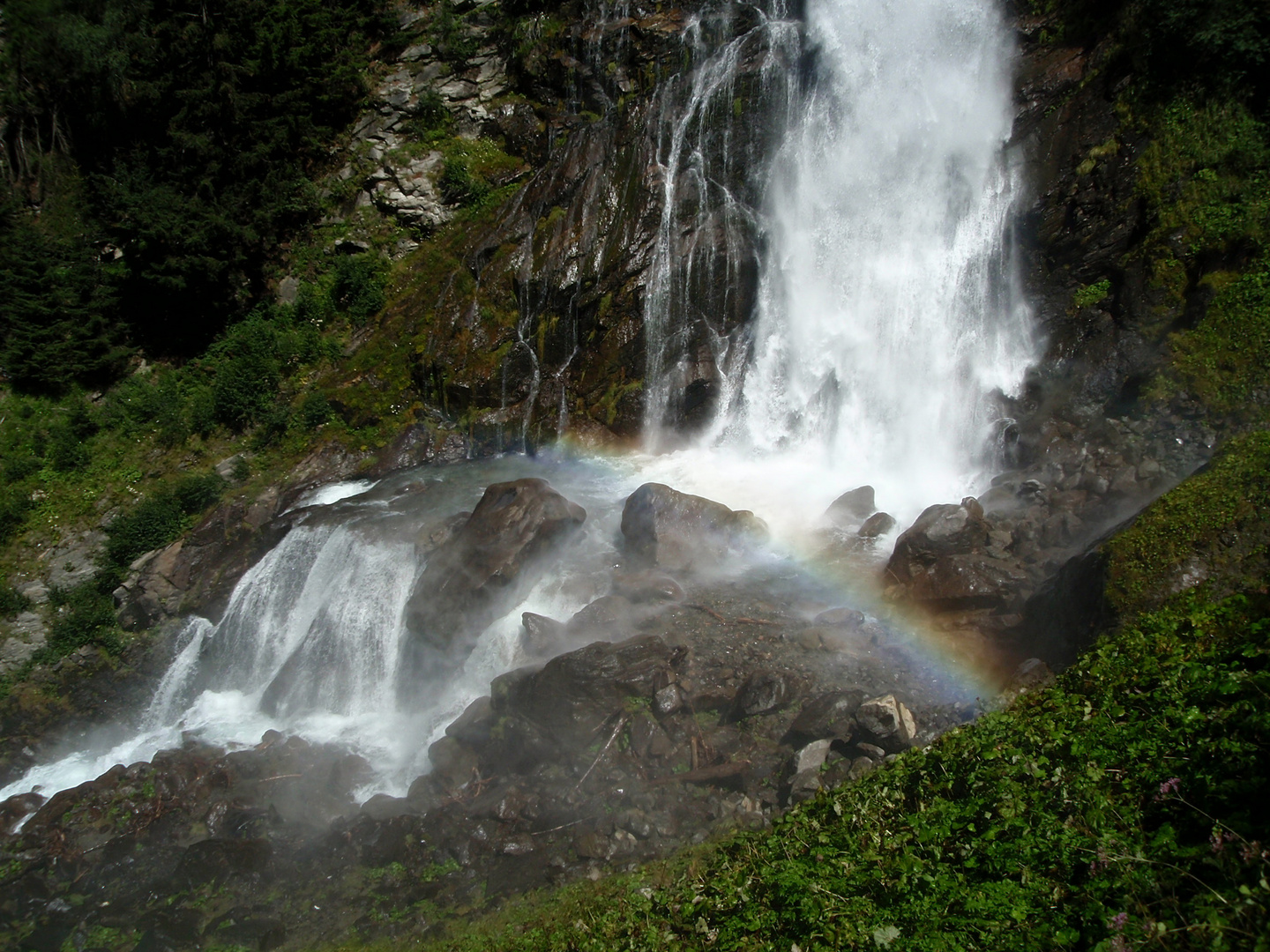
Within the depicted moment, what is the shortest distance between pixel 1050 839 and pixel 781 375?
591 inches

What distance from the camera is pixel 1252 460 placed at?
792 cm

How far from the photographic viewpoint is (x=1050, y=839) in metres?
3.77

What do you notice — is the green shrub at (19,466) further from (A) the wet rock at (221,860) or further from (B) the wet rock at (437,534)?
(A) the wet rock at (221,860)

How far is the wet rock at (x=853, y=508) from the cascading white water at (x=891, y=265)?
0.81 metres

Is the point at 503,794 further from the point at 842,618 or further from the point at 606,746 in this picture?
the point at 842,618

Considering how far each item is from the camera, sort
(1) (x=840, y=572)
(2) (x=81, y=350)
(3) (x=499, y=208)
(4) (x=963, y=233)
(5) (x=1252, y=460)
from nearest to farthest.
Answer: (5) (x=1252, y=460) → (1) (x=840, y=572) → (4) (x=963, y=233) → (2) (x=81, y=350) → (3) (x=499, y=208)

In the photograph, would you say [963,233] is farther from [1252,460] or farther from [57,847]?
[57,847]

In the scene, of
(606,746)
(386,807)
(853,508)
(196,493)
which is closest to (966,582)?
(853,508)

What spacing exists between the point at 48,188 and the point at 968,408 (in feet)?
96.1

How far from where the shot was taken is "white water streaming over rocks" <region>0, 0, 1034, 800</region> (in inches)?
513

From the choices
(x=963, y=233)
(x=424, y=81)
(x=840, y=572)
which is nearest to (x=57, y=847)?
(x=840, y=572)

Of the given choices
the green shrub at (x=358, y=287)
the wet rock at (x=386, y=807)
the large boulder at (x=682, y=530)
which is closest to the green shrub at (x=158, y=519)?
the green shrub at (x=358, y=287)

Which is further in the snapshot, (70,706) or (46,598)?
(46,598)

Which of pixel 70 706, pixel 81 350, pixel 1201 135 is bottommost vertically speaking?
pixel 70 706
